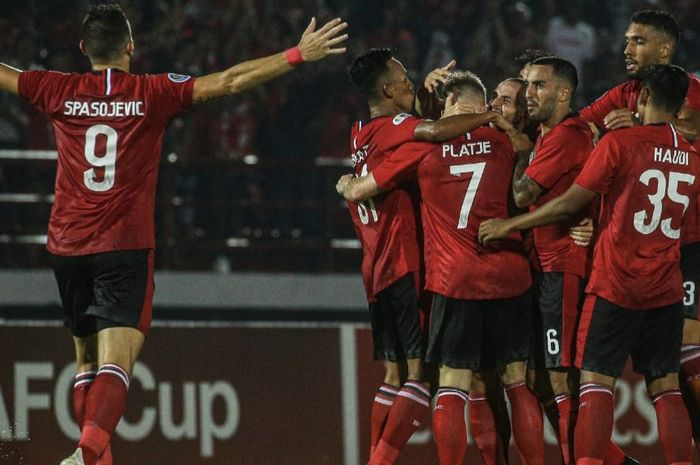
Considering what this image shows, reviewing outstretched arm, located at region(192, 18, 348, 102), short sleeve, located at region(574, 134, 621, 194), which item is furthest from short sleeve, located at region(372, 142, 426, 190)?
short sleeve, located at region(574, 134, 621, 194)

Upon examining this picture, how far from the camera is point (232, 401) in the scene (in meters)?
10.0

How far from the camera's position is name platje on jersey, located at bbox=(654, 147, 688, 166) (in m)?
6.69

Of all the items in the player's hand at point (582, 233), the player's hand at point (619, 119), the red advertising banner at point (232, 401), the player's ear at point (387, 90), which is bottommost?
the red advertising banner at point (232, 401)

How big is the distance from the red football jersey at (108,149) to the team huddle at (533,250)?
1264mm

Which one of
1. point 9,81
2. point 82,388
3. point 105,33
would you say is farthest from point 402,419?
point 9,81

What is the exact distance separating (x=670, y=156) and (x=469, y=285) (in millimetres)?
1209

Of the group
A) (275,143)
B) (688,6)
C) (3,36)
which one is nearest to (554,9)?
(688,6)

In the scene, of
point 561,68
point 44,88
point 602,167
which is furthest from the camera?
point 561,68

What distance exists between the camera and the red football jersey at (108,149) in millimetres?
6703

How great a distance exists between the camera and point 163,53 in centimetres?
1262

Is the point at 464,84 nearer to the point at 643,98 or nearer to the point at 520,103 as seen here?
the point at 520,103

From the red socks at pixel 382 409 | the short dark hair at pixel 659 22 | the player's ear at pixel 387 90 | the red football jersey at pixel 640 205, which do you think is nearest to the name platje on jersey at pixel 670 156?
the red football jersey at pixel 640 205

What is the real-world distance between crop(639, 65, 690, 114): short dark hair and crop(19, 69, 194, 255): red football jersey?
2.32 m

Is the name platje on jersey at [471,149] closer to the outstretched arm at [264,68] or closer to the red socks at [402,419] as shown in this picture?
the outstretched arm at [264,68]
